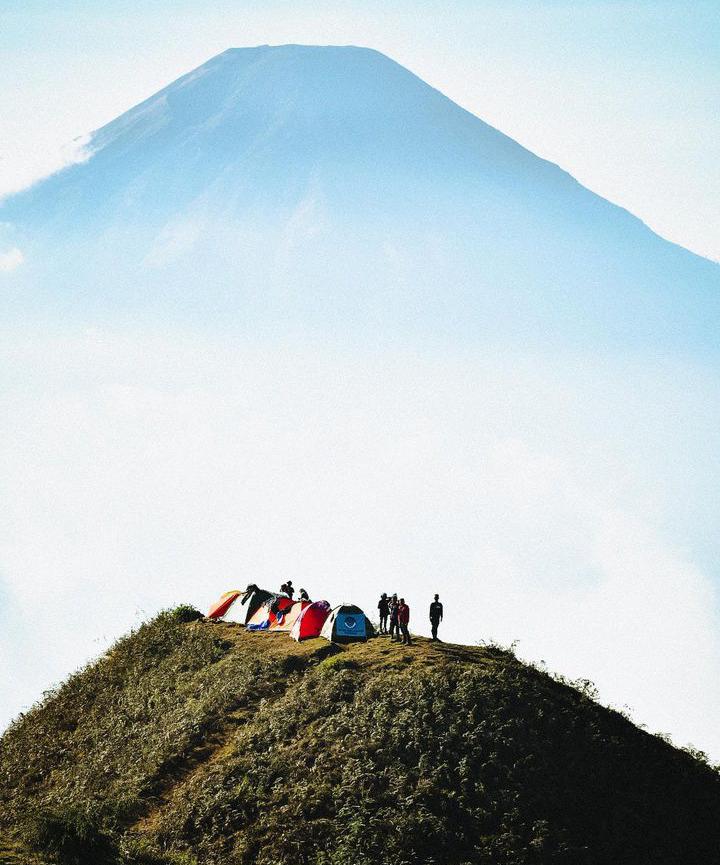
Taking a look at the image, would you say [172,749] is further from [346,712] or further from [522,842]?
[522,842]

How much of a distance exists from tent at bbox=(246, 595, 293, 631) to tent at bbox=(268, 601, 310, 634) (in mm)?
59

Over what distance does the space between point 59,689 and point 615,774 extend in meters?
25.5

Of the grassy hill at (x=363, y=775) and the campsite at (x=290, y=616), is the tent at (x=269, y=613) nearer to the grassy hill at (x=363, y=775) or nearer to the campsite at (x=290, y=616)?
the campsite at (x=290, y=616)

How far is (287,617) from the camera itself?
3956cm

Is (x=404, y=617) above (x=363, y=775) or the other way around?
above

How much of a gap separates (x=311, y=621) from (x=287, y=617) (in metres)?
2.69

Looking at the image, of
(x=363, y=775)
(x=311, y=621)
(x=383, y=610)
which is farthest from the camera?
(x=311, y=621)

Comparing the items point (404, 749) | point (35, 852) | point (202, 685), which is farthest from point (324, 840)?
point (202, 685)

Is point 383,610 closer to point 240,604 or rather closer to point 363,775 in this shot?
point 240,604

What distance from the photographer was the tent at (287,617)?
38812 millimetres

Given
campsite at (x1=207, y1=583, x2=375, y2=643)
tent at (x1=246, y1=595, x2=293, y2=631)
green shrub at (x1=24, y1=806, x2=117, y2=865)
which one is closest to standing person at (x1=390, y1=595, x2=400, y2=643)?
campsite at (x1=207, y1=583, x2=375, y2=643)

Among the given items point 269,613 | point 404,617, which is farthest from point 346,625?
point 269,613

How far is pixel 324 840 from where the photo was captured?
23.8 meters

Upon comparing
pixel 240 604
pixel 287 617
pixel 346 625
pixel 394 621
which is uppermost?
pixel 240 604
